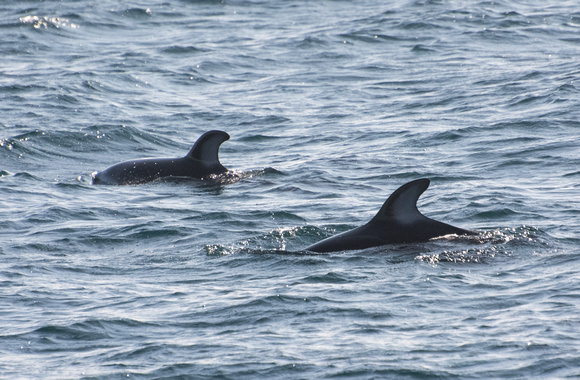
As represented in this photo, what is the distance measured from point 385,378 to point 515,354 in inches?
44.0

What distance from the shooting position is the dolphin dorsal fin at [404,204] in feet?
37.5

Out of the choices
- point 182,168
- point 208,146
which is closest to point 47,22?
point 182,168

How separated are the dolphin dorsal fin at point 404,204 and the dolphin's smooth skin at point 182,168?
19.1ft

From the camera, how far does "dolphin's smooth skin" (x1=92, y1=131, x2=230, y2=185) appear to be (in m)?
17.1

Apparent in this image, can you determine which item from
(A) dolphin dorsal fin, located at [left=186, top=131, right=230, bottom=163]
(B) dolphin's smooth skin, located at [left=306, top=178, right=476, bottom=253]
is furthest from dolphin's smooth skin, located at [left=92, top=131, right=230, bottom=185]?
(B) dolphin's smooth skin, located at [left=306, top=178, right=476, bottom=253]

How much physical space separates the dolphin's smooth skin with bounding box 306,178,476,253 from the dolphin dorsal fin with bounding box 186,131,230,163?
554cm

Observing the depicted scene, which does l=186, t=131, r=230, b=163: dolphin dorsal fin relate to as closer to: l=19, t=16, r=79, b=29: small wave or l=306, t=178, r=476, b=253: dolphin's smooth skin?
l=306, t=178, r=476, b=253: dolphin's smooth skin

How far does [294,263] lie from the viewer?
11398 millimetres

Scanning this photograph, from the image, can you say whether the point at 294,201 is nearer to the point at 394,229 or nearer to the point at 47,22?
the point at 394,229

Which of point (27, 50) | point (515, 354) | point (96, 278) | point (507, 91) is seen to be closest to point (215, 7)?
point (27, 50)

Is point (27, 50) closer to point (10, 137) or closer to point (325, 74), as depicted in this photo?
point (325, 74)

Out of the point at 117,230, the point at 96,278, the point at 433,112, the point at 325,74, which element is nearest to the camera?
the point at 96,278

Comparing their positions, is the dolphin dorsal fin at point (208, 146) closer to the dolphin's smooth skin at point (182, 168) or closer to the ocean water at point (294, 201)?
A: the dolphin's smooth skin at point (182, 168)

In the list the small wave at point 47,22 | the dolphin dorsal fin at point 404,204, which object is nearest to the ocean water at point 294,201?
the dolphin dorsal fin at point 404,204
